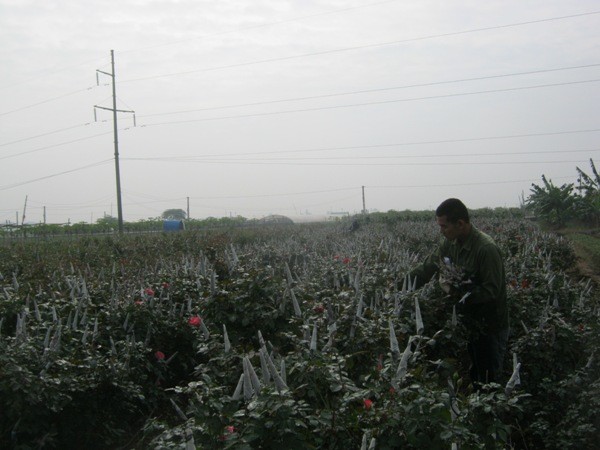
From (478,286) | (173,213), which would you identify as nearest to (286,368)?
(478,286)

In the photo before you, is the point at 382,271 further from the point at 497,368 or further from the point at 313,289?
the point at 497,368

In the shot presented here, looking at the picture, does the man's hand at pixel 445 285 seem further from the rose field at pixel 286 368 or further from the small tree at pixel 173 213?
the small tree at pixel 173 213

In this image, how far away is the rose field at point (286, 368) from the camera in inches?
88.7

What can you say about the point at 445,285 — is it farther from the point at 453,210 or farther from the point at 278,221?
the point at 278,221

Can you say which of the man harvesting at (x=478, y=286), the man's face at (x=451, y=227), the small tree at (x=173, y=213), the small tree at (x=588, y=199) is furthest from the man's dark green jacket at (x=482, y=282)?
the small tree at (x=173, y=213)

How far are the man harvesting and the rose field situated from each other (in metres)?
0.14

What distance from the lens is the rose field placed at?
88.7 inches

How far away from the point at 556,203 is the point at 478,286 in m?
23.7

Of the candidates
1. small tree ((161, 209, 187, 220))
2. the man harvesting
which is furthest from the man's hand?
small tree ((161, 209, 187, 220))

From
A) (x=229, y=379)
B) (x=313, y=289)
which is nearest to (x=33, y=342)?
(x=229, y=379)

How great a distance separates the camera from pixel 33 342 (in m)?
3.73

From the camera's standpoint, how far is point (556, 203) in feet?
84.9

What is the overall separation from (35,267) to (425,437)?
21.6ft

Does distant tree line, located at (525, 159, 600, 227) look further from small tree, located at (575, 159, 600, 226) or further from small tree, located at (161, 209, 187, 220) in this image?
small tree, located at (161, 209, 187, 220)
